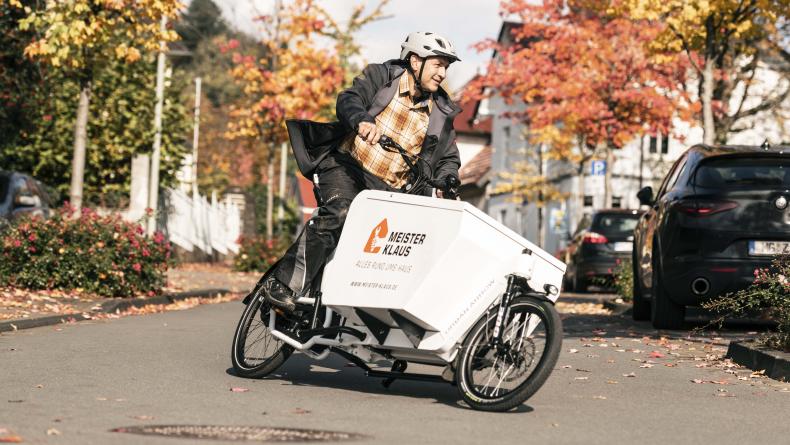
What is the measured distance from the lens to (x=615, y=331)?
13.5 m

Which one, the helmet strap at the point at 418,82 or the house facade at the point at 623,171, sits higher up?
the house facade at the point at 623,171

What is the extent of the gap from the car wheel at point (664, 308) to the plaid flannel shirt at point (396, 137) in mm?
5301

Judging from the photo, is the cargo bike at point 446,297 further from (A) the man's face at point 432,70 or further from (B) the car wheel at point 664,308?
(B) the car wheel at point 664,308

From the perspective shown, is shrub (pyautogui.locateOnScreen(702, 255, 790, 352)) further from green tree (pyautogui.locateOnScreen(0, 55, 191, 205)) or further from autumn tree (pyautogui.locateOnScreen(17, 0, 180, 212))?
green tree (pyautogui.locateOnScreen(0, 55, 191, 205))

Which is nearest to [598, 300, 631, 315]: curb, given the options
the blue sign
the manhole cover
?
the manhole cover

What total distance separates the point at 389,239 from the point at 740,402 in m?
2.29

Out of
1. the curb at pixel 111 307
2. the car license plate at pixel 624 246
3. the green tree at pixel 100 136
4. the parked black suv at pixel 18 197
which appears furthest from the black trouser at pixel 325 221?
the green tree at pixel 100 136

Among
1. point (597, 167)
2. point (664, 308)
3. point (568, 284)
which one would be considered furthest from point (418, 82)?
point (597, 167)

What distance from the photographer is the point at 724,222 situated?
12.2 metres

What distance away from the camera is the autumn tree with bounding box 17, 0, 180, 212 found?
16.5 m

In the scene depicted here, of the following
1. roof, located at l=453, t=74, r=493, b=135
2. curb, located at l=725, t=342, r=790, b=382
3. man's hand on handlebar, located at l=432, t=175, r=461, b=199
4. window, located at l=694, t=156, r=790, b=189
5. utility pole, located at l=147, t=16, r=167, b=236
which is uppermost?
roof, located at l=453, t=74, r=493, b=135

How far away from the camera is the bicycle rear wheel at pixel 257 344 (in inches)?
328

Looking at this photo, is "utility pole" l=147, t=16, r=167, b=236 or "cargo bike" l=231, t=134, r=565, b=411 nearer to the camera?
"cargo bike" l=231, t=134, r=565, b=411

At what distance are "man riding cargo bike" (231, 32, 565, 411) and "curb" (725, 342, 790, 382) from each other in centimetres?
261
